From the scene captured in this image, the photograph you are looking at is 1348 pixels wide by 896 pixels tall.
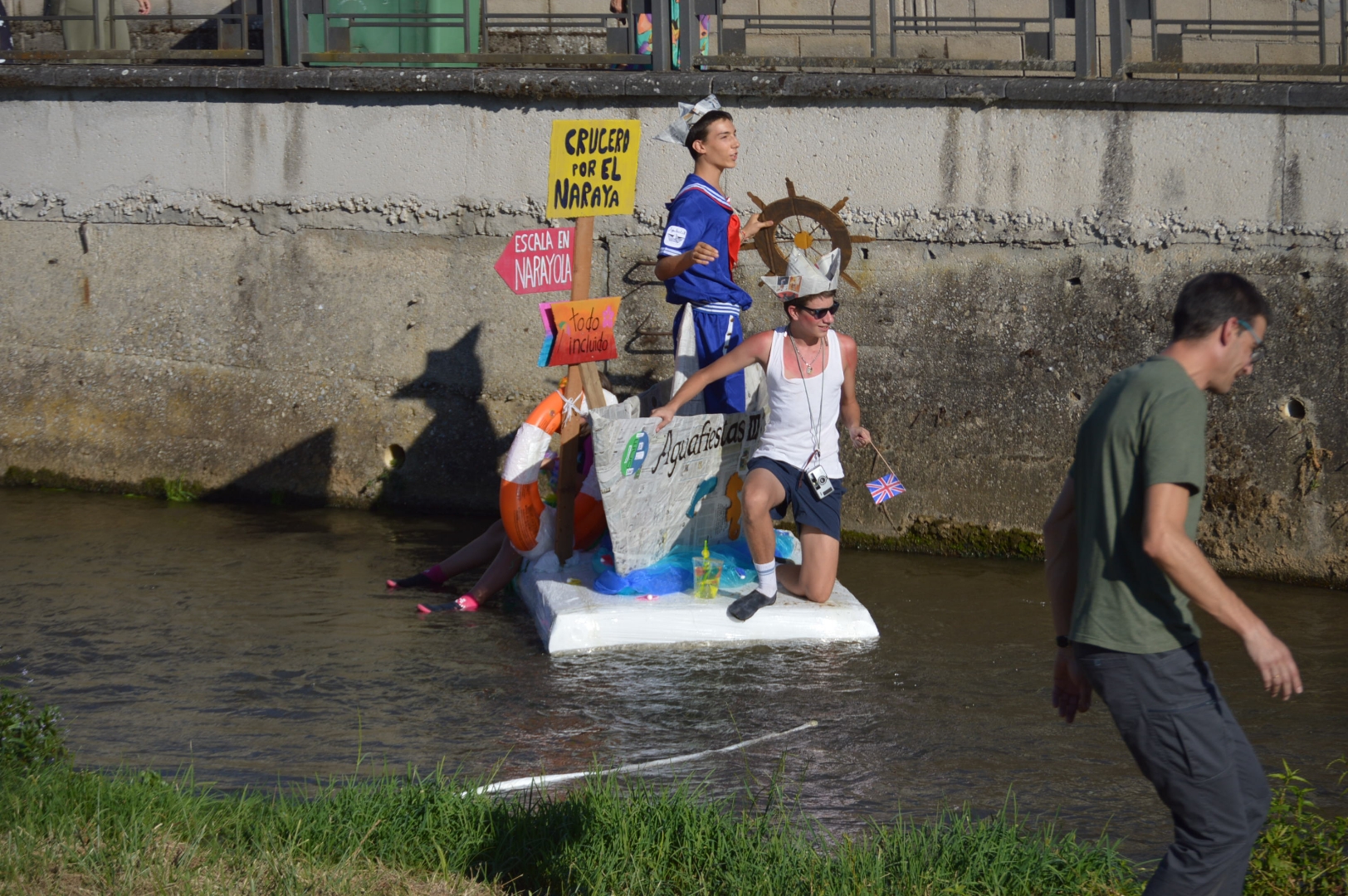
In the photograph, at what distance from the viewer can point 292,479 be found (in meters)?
9.48

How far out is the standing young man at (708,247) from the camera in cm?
693

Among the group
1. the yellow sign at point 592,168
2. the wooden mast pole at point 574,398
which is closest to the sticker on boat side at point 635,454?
the wooden mast pole at point 574,398

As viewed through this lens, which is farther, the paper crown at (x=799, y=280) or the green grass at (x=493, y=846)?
the paper crown at (x=799, y=280)

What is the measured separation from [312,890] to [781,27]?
7.23 m

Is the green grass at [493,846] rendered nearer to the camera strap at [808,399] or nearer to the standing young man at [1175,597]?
the standing young man at [1175,597]

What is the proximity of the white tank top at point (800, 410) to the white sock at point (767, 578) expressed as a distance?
0.51 m

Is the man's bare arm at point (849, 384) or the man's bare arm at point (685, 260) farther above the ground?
the man's bare arm at point (685, 260)

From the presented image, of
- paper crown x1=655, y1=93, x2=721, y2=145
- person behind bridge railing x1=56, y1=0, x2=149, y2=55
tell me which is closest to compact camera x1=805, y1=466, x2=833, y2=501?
paper crown x1=655, y1=93, x2=721, y2=145

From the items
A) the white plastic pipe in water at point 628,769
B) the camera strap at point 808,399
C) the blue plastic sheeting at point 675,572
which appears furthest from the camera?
the blue plastic sheeting at point 675,572

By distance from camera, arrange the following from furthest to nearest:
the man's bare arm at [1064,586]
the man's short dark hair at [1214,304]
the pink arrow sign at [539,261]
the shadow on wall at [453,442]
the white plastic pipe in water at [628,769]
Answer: the shadow on wall at [453,442]
the pink arrow sign at [539,261]
the white plastic pipe in water at [628,769]
the man's bare arm at [1064,586]
the man's short dark hair at [1214,304]

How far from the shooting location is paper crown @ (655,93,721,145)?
23.6 ft

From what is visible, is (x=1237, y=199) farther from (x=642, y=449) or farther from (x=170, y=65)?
(x=170, y=65)

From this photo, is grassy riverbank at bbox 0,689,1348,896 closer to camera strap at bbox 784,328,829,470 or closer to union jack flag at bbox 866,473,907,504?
union jack flag at bbox 866,473,907,504

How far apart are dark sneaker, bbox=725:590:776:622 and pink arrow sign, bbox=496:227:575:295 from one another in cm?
184
